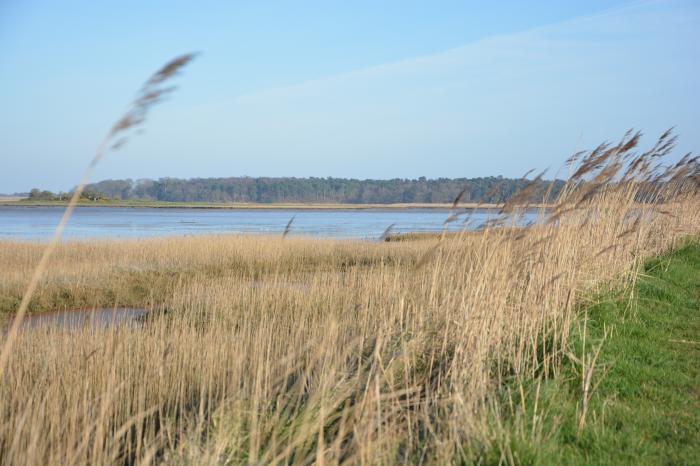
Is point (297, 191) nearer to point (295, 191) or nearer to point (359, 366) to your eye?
point (295, 191)

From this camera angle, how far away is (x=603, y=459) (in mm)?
3270

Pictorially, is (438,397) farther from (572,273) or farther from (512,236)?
(572,273)

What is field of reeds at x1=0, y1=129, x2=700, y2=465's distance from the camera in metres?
3.27

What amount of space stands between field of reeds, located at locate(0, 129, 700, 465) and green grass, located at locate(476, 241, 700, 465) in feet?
0.28

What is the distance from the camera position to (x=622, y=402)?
414cm

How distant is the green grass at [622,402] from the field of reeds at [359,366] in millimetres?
84

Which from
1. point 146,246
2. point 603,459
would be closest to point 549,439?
point 603,459

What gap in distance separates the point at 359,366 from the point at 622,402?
1751 millimetres

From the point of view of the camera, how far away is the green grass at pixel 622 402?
3260 mm

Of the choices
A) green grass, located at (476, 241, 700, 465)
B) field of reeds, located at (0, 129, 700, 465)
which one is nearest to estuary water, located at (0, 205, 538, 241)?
field of reeds, located at (0, 129, 700, 465)

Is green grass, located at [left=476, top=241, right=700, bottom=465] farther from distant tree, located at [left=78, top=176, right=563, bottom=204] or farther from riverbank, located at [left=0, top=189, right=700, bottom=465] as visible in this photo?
distant tree, located at [left=78, top=176, right=563, bottom=204]

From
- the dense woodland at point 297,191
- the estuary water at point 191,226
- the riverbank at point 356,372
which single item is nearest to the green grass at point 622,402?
the riverbank at point 356,372

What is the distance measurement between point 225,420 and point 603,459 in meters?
1.97

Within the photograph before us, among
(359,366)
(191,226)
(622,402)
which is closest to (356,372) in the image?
(359,366)
